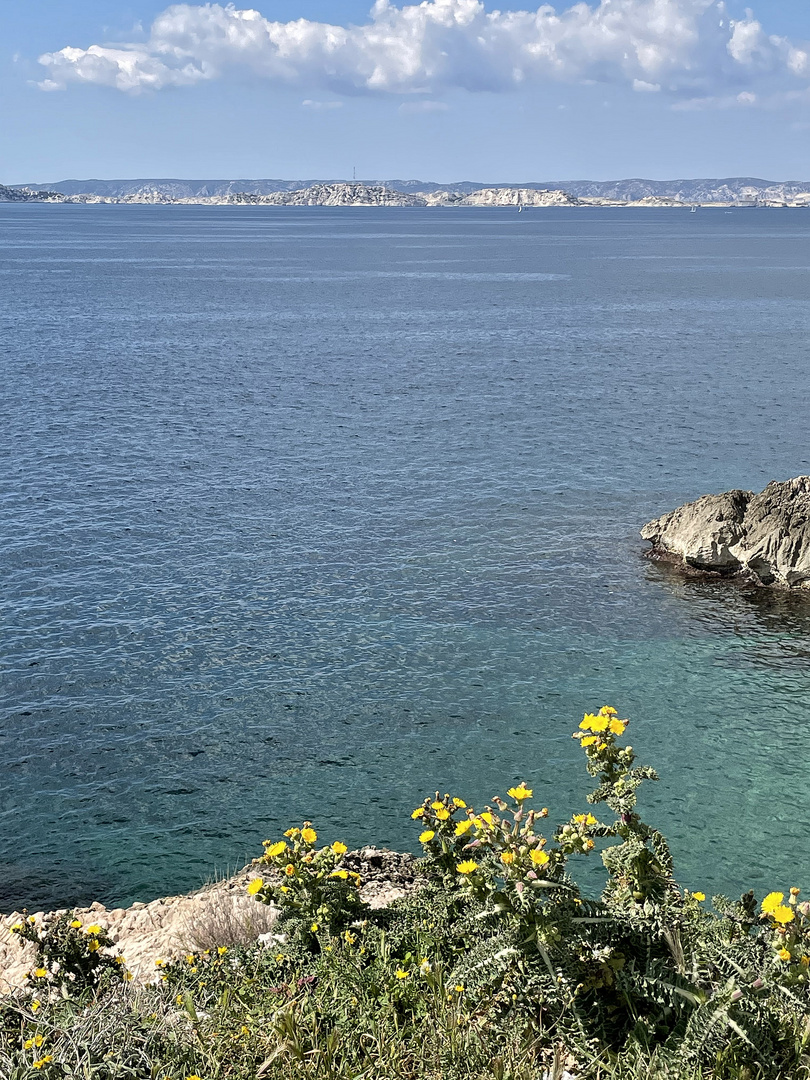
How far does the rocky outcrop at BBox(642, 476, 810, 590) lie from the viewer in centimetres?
2886

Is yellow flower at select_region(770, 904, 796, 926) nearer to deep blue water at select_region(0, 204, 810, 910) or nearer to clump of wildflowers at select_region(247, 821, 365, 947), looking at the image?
clump of wildflowers at select_region(247, 821, 365, 947)

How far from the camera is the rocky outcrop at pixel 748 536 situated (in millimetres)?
28859

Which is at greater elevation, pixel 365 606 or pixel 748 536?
pixel 748 536

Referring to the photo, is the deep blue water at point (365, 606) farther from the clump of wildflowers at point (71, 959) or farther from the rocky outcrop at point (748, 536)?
the clump of wildflowers at point (71, 959)

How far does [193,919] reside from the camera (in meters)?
12.0

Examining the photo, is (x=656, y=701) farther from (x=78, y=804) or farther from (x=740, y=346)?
(x=740, y=346)

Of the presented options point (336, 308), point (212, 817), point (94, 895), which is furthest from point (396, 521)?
point (336, 308)

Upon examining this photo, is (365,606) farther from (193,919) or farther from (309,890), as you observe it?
(309,890)

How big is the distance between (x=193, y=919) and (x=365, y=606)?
15440mm

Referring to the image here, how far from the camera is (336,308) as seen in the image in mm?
89250

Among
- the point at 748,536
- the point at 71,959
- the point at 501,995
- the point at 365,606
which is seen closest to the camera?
the point at 501,995

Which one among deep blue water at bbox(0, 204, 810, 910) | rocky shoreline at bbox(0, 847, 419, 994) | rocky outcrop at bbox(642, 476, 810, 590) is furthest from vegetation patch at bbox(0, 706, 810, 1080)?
rocky outcrop at bbox(642, 476, 810, 590)

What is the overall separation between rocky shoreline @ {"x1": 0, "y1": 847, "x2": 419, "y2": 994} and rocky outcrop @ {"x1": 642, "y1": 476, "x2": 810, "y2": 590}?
1760 cm

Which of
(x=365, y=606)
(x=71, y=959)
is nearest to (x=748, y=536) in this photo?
(x=365, y=606)
